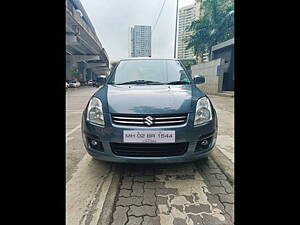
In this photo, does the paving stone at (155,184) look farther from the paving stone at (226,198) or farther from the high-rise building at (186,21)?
the high-rise building at (186,21)

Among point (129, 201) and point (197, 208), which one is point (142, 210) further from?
point (197, 208)

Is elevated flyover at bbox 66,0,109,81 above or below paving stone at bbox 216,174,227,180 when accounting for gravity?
above

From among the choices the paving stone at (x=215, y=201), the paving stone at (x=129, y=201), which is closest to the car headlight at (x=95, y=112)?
the paving stone at (x=129, y=201)

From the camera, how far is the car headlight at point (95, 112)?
2.20m

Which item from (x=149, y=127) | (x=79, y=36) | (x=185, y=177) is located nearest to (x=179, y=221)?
(x=185, y=177)

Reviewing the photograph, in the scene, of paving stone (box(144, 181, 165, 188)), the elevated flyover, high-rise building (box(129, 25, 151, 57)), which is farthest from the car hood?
high-rise building (box(129, 25, 151, 57))

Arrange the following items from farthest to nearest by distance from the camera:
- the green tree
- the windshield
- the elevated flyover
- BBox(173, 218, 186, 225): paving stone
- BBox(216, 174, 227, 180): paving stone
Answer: the green tree < the elevated flyover < the windshield < BBox(216, 174, 227, 180): paving stone < BBox(173, 218, 186, 225): paving stone

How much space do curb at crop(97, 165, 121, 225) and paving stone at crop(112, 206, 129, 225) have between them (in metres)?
0.04

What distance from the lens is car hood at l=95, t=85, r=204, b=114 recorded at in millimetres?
2158

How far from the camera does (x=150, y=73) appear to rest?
315 centimetres

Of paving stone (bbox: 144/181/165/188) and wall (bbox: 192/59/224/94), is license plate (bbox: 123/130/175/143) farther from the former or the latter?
wall (bbox: 192/59/224/94)
